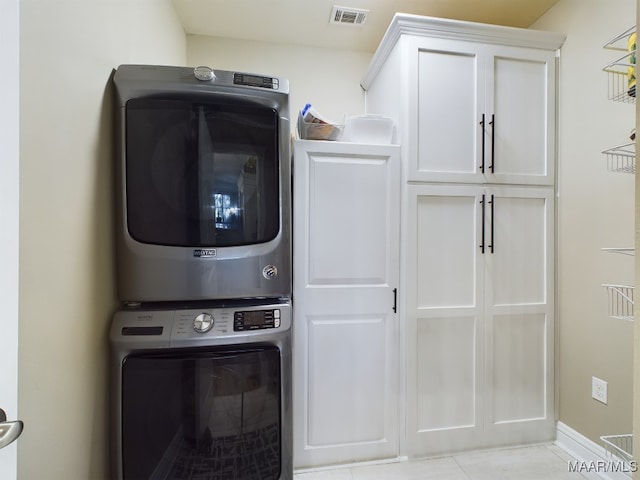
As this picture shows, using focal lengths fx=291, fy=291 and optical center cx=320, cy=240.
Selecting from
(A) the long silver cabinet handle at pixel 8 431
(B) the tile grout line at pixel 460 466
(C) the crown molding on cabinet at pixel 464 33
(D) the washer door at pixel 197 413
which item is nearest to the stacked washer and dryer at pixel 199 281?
(D) the washer door at pixel 197 413

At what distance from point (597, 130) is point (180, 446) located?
247cm

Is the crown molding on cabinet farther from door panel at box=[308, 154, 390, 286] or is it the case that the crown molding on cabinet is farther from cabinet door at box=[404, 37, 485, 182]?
door panel at box=[308, 154, 390, 286]

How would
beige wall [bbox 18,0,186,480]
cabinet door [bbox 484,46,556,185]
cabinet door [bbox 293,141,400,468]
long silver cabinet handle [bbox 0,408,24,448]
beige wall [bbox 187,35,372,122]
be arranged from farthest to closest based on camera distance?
1. beige wall [bbox 187,35,372,122]
2. cabinet door [bbox 484,46,556,185]
3. cabinet door [bbox 293,141,400,468]
4. beige wall [bbox 18,0,186,480]
5. long silver cabinet handle [bbox 0,408,24,448]

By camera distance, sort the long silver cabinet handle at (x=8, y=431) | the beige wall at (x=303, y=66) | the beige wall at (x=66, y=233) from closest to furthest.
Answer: the long silver cabinet handle at (x=8, y=431) < the beige wall at (x=66, y=233) < the beige wall at (x=303, y=66)

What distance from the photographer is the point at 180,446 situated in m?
1.10

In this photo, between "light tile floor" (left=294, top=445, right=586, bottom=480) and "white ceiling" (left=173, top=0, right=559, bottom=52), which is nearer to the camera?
"light tile floor" (left=294, top=445, right=586, bottom=480)

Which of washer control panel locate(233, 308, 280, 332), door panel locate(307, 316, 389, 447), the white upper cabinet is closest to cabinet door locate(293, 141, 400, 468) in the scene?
door panel locate(307, 316, 389, 447)

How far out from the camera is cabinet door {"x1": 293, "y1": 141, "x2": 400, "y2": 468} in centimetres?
156

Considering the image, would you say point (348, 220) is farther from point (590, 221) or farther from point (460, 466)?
point (460, 466)

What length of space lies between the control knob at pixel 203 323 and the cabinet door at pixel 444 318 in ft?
3.38

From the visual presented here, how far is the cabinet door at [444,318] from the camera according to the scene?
1622 mm

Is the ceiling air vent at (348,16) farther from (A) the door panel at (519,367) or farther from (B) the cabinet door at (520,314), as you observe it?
(A) the door panel at (519,367)

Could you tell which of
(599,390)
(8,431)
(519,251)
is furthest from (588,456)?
(8,431)

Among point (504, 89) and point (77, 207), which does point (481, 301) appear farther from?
point (77, 207)
